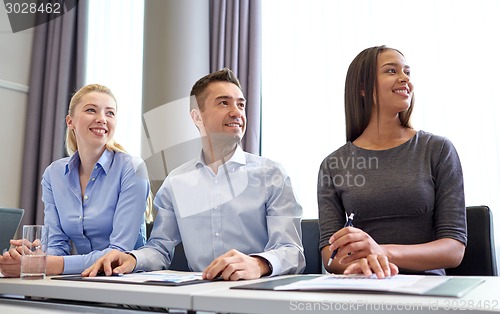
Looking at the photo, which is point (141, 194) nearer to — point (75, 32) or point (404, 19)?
point (404, 19)

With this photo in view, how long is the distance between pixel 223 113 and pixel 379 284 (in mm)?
1068

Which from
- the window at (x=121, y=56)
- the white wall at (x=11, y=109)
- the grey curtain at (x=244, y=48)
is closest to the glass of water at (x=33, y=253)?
the grey curtain at (x=244, y=48)

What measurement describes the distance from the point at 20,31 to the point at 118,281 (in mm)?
3419

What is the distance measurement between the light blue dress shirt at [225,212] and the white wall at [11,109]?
2.46m

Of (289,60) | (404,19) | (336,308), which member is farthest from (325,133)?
(336,308)

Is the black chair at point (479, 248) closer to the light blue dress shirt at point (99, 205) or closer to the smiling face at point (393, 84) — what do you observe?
the smiling face at point (393, 84)

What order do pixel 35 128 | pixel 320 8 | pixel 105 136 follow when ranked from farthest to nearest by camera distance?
pixel 35 128 < pixel 320 8 < pixel 105 136

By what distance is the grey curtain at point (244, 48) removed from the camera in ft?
9.59

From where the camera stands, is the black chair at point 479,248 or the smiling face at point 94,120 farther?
the smiling face at point 94,120

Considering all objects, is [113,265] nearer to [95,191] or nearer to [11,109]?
[95,191]

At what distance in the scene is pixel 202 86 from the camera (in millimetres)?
1921

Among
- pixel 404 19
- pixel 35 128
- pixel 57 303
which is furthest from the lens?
pixel 35 128

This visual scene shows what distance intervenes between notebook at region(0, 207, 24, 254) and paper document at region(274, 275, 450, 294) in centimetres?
104

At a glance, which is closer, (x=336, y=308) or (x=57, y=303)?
(x=336, y=308)
